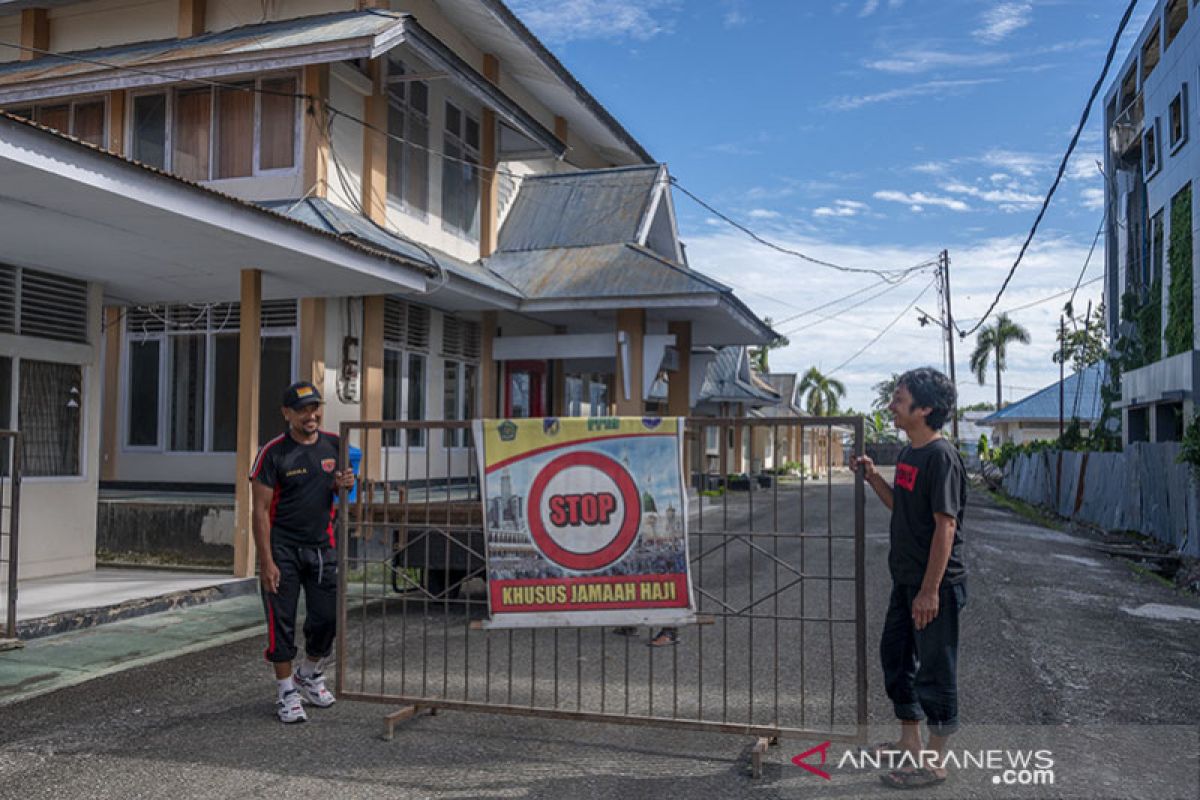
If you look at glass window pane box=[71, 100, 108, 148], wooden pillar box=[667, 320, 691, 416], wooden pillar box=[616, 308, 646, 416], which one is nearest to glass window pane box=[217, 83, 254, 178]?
glass window pane box=[71, 100, 108, 148]

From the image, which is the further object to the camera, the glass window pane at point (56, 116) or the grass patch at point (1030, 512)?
the grass patch at point (1030, 512)

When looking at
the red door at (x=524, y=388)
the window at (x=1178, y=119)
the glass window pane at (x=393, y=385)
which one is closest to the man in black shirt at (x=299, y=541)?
the glass window pane at (x=393, y=385)

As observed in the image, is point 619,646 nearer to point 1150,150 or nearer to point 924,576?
point 924,576

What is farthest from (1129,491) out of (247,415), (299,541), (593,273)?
(299,541)

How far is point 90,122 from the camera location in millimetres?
14305

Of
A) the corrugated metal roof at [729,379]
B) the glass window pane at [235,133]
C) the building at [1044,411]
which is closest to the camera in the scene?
the glass window pane at [235,133]

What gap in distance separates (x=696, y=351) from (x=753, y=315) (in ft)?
11.4

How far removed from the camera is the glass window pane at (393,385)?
1454 centimetres

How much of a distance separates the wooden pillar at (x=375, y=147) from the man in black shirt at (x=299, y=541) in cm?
852

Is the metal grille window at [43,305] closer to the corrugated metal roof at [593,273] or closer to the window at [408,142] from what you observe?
the window at [408,142]

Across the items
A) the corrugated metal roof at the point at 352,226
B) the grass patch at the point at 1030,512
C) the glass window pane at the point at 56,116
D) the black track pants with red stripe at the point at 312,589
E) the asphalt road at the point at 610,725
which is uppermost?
the glass window pane at the point at 56,116

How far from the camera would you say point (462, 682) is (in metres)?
6.33

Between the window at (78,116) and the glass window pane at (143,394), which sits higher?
the window at (78,116)

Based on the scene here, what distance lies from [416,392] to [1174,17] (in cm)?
1796
